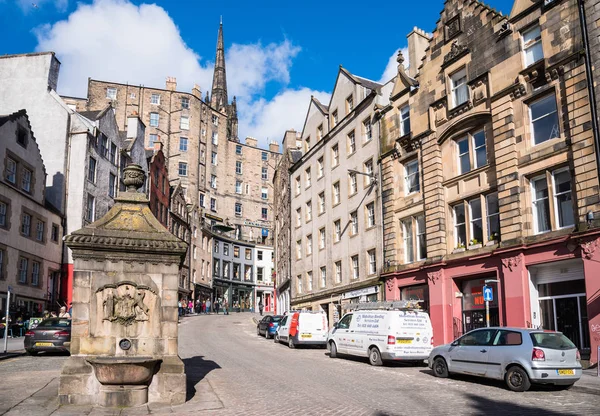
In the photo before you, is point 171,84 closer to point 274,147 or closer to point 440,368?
point 274,147

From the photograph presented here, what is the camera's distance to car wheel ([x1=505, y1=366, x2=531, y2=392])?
13.7 meters

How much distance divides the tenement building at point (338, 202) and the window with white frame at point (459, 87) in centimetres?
655

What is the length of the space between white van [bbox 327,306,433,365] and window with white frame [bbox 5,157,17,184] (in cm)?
2274

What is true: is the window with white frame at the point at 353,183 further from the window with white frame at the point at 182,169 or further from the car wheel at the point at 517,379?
the window with white frame at the point at 182,169

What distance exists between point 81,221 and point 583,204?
31.5m

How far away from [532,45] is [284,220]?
33.1 m

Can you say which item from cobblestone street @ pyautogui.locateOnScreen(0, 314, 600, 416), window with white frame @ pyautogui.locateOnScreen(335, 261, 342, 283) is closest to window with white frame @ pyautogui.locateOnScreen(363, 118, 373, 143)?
window with white frame @ pyautogui.locateOnScreen(335, 261, 342, 283)

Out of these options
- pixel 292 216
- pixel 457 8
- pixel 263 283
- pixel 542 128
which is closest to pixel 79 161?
pixel 292 216

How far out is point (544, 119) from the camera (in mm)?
21641

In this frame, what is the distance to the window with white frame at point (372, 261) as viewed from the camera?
3178 cm

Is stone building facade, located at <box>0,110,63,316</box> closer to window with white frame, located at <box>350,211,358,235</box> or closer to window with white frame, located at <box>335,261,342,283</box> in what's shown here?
window with white frame, located at <box>335,261,342,283</box>

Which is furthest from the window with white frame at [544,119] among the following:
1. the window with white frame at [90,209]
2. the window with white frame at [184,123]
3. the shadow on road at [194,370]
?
the window with white frame at [184,123]

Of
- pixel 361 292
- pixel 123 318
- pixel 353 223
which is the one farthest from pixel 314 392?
pixel 353 223

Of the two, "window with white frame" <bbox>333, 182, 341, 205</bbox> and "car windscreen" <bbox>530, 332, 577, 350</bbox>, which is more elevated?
"window with white frame" <bbox>333, 182, 341, 205</bbox>
